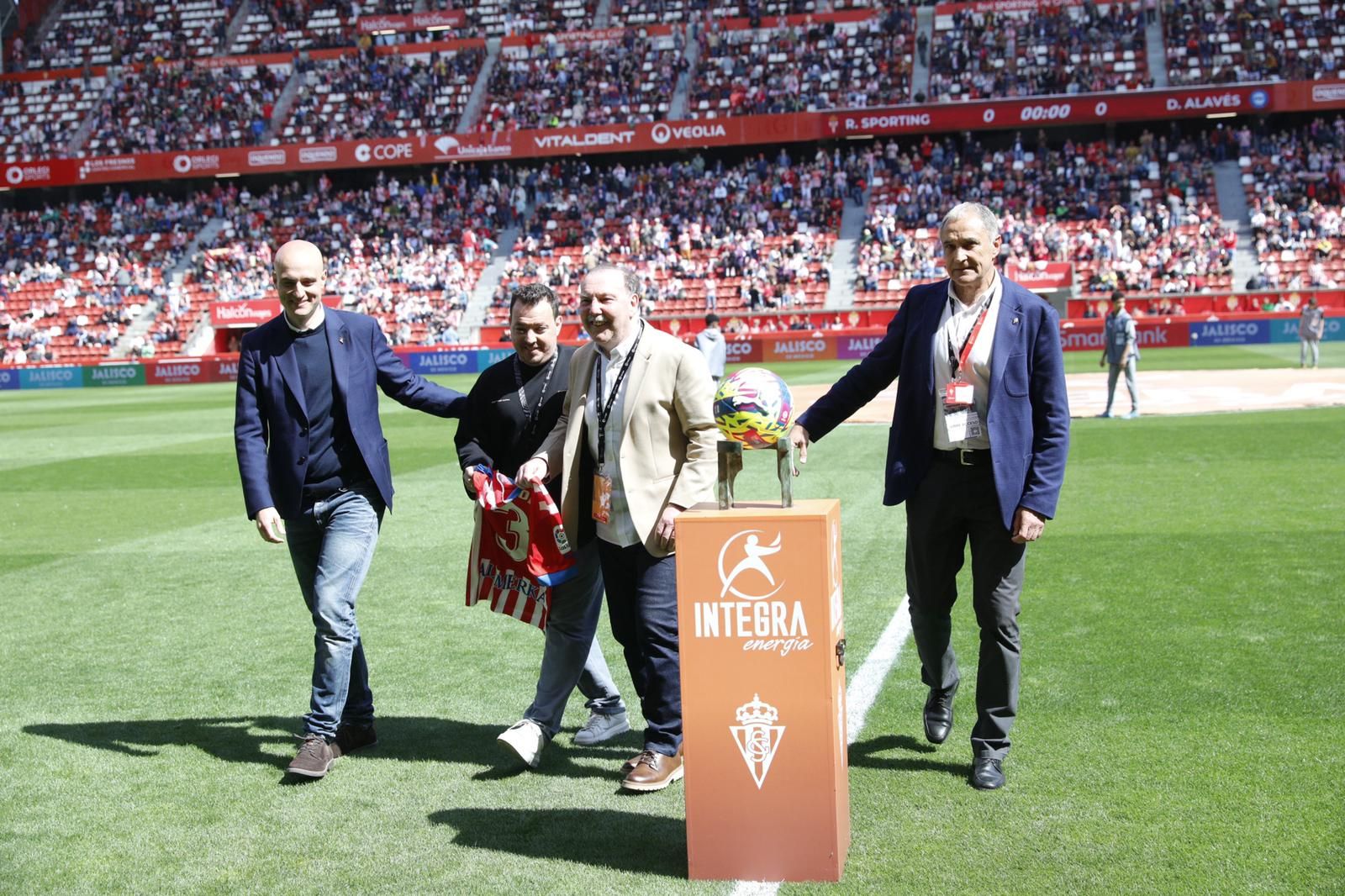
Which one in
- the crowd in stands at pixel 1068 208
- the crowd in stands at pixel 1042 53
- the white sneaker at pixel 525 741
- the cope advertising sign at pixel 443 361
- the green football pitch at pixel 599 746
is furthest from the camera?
the crowd in stands at pixel 1042 53

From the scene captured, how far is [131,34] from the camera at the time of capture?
185ft

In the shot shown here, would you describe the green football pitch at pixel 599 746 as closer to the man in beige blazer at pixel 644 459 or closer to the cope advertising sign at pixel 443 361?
the man in beige blazer at pixel 644 459

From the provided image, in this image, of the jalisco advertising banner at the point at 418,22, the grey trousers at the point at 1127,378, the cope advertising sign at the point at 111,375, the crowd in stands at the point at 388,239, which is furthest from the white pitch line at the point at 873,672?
the jalisco advertising banner at the point at 418,22

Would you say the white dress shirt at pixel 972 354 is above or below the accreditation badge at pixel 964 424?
above

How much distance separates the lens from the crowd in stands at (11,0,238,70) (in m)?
55.5

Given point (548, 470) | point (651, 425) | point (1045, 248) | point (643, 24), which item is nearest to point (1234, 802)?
point (651, 425)

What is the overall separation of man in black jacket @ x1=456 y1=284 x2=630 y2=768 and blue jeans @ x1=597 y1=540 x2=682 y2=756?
0.32 meters

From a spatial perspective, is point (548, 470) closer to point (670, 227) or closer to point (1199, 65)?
point (670, 227)

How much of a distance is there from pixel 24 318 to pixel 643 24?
2535cm

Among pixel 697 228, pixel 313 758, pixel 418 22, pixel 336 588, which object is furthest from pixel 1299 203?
pixel 313 758

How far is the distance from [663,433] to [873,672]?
218 centimetres

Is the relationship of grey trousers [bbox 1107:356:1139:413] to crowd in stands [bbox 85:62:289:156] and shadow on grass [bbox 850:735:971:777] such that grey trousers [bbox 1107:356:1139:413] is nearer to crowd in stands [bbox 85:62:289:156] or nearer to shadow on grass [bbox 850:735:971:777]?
shadow on grass [bbox 850:735:971:777]

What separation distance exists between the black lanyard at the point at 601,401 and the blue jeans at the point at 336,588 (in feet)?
3.72

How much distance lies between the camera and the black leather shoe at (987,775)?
4.77 meters
